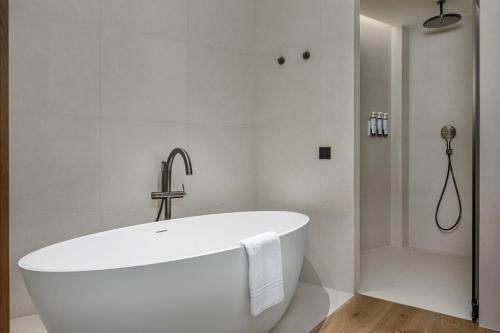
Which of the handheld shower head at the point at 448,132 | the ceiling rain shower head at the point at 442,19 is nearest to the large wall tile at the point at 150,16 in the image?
the ceiling rain shower head at the point at 442,19

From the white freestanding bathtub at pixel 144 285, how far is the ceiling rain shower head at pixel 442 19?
2.53 metres

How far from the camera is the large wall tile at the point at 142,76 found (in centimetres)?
237

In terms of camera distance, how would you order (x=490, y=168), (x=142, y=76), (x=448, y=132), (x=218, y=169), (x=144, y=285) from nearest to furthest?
(x=144, y=285) → (x=490, y=168) → (x=142, y=76) → (x=218, y=169) → (x=448, y=132)

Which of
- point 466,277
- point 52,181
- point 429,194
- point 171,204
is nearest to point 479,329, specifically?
A: point 466,277

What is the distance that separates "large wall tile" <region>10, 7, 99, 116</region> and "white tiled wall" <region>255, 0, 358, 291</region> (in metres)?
1.45

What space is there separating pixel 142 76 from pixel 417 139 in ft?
9.46

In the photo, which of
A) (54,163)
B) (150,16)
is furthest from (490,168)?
(54,163)

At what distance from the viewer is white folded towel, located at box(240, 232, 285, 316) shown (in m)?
1.68

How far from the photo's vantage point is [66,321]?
Result: 133 cm

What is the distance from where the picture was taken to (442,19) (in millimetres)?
3297

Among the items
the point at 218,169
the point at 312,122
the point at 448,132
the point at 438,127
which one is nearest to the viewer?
the point at 312,122
